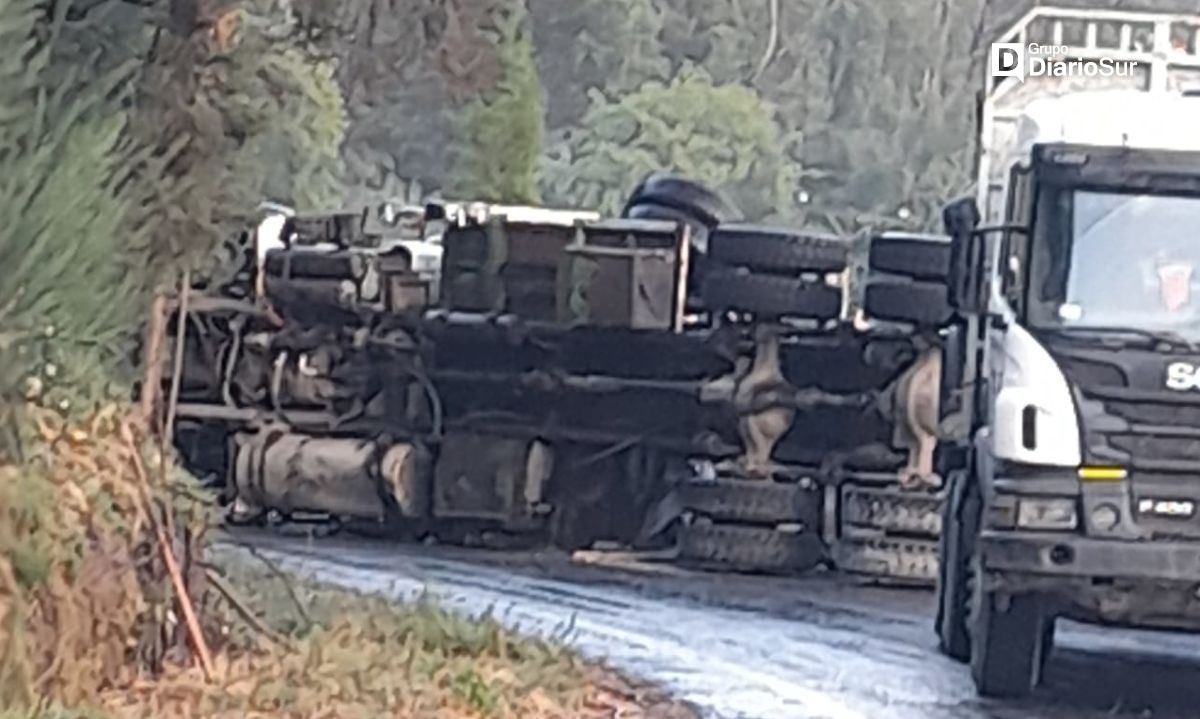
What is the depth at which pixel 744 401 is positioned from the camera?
848 inches

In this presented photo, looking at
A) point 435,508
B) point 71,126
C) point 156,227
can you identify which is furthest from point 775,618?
point 71,126

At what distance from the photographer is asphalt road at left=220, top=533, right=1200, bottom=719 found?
559 inches

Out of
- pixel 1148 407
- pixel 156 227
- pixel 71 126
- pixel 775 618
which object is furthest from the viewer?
pixel 775 618

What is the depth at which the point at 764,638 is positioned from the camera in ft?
55.1

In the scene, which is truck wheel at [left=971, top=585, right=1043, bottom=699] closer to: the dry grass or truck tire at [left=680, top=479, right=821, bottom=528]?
the dry grass

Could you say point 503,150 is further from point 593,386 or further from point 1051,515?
point 1051,515

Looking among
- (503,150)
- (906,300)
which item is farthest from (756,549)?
(503,150)

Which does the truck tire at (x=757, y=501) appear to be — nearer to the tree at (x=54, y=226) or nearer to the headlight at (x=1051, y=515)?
the headlight at (x=1051, y=515)

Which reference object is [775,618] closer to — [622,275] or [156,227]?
[622,275]

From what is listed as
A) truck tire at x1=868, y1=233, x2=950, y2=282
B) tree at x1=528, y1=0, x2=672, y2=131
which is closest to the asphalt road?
truck tire at x1=868, y1=233, x2=950, y2=282

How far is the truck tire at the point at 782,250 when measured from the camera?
21438mm

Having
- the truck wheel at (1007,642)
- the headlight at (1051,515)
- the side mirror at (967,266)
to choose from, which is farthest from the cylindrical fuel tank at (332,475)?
the headlight at (1051,515)

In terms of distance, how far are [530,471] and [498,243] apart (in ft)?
5.89

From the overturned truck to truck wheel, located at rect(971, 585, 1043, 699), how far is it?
6.33 meters
